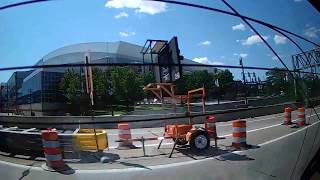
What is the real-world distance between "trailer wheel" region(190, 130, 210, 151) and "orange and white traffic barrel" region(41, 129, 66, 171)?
598 mm

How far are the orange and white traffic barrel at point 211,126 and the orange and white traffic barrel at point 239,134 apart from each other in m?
0.09

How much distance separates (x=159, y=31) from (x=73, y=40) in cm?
35

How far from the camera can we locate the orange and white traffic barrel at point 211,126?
1884 mm

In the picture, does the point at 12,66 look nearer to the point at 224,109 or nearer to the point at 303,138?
the point at 224,109

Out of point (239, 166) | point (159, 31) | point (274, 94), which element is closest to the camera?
point (159, 31)

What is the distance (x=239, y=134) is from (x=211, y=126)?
0.47 ft

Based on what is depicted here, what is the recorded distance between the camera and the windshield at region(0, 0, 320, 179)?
60.2 inches

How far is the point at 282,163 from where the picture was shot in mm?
2271

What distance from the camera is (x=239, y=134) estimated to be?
1.91 metres

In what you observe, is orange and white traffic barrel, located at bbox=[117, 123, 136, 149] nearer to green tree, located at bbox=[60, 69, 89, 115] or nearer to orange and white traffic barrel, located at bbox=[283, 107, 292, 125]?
green tree, located at bbox=[60, 69, 89, 115]

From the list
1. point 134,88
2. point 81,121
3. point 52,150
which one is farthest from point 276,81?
point 52,150

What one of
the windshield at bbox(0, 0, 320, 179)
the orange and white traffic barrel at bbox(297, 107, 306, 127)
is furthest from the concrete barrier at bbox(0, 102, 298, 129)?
the orange and white traffic barrel at bbox(297, 107, 306, 127)

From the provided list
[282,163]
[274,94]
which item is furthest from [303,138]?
[274,94]

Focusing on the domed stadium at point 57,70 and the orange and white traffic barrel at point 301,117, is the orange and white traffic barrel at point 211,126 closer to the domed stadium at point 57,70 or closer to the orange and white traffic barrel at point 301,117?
the domed stadium at point 57,70
